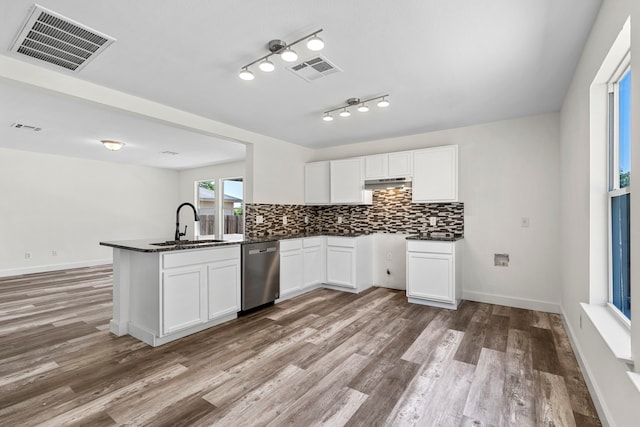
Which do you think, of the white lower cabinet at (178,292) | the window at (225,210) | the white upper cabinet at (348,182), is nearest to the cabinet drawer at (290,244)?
the white lower cabinet at (178,292)

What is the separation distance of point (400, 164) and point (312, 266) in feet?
6.58

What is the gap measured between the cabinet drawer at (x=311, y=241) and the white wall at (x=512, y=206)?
211 cm

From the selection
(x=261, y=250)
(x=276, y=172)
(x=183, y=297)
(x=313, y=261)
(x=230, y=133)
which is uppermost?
(x=230, y=133)

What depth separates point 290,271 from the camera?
4297 mm

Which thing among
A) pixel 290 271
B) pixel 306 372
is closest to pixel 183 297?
pixel 306 372

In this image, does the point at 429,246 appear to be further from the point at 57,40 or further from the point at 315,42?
the point at 57,40

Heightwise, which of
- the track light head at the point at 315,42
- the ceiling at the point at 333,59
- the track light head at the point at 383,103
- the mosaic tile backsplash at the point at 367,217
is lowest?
the mosaic tile backsplash at the point at 367,217

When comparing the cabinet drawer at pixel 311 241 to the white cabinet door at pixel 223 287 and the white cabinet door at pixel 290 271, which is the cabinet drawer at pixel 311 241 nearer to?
the white cabinet door at pixel 290 271

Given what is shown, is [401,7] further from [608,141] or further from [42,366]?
[42,366]

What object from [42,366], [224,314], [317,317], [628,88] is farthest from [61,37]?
[628,88]

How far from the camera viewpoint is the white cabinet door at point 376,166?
15.0ft

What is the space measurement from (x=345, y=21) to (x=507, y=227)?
331 cm

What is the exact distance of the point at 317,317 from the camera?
11.6 ft

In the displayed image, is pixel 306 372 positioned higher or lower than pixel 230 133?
lower
